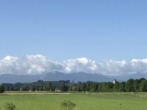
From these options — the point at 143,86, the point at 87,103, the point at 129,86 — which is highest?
the point at 129,86

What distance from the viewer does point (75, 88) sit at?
184 meters

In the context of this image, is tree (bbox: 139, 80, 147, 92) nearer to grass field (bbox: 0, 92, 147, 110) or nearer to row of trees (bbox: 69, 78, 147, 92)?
row of trees (bbox: 69, 78, 147, 92)

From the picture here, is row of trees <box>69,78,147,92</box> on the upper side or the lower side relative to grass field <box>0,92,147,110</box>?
upper

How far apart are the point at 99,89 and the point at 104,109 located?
112m

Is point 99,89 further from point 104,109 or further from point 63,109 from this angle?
point 63,109

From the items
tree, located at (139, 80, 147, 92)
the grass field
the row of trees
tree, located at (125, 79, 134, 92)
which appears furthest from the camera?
tree, located at (125, 79, 134, 92)

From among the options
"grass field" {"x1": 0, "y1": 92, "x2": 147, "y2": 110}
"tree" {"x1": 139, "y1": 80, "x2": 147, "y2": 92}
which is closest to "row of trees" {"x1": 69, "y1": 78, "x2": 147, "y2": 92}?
"tree" {"x1": 139, "y1": 80, "x2": 147, "y2": 92}

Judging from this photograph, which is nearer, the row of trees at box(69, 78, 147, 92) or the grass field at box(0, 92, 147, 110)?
the grass field at box(0, 92, 147, 110)

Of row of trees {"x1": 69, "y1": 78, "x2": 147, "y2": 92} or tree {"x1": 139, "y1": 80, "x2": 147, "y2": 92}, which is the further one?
row of trees {"x1": 69, "y1": 78, "x2": 147, "y2": 92}

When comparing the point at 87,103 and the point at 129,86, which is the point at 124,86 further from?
the point at 87,103

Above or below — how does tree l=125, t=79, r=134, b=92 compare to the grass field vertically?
above

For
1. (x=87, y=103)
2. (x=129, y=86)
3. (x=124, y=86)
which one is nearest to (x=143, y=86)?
(x=129, y=86)

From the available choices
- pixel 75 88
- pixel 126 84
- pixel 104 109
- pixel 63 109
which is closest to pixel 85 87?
pixel 75 88

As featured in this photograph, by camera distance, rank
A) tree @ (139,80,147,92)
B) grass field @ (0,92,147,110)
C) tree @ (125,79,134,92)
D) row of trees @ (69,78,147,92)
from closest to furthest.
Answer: grass field @ (0,92,147,110) < tree @ (139,80,147,92) < row of trees @ (69,78,147,92) < tree @ (125,79,134,92)
